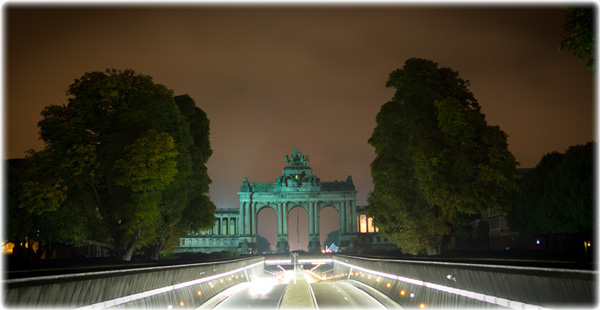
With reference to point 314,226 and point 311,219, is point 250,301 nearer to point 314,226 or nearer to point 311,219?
point 314,226

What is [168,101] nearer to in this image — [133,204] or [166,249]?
[133,204]

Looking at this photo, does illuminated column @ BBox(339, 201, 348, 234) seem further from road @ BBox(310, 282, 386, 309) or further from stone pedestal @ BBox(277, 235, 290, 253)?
road @ BBox(310, 282, 386, 309)

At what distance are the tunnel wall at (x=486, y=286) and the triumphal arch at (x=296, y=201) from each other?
150039 mm

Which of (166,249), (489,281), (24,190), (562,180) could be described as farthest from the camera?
(562,180)

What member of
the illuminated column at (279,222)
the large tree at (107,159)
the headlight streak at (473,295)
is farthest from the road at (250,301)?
the illuminated column at (279,222)

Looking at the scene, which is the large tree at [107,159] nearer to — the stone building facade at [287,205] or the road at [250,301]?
the road at [250,301]

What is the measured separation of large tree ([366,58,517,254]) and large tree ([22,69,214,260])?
18.8 meters

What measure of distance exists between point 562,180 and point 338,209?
4867 inches

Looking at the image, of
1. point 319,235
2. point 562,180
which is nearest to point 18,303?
point 562,180

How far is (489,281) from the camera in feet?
60.3

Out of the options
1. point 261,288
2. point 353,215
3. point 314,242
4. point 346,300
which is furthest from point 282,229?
point 346,300

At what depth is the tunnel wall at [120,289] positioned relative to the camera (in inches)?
584

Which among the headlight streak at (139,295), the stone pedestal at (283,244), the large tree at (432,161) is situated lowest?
the stone pedestal at (283,244)

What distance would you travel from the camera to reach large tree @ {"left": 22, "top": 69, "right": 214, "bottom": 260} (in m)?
42.2
